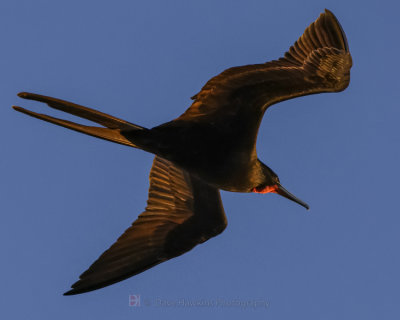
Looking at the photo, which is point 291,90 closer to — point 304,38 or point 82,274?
point 304,38

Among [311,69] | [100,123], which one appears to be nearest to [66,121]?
[100,123]

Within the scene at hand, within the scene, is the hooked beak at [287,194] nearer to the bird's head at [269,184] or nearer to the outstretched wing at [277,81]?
the bird's head at [269,184]

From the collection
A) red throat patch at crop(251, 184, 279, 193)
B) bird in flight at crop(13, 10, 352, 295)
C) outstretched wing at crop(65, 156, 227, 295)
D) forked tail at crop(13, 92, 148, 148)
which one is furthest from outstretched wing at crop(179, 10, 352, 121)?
outstretched wing at crop(65, 156, 227, 295)

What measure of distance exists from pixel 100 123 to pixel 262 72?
1336mm

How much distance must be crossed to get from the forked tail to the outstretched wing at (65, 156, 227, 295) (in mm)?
959

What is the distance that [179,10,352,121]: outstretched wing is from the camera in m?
5.61

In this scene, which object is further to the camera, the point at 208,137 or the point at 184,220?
the point at 184,220

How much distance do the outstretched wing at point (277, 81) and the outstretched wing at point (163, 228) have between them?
1.10 metres

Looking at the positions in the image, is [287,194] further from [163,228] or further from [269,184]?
[163,228]

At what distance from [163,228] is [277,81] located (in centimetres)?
176

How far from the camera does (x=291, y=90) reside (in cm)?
564

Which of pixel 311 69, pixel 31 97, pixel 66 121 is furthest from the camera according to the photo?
pixel 311 69

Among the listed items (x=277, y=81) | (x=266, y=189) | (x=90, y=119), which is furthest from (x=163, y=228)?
(x=277, y=81)

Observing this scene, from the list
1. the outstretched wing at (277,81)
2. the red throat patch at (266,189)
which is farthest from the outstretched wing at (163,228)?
→ the outstretched wing at (277,81)
